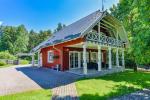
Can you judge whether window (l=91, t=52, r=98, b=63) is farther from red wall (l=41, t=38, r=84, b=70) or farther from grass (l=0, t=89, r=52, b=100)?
grass (l=0, t=89, r=52, b=100)

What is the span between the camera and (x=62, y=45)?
723 inches

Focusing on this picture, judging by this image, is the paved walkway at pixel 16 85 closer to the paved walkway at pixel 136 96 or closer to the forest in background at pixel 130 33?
the paved walkway at pixel 136 96

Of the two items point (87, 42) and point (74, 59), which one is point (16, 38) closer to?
point (74, 59)

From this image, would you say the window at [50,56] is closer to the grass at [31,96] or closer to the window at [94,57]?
the window at [94,57]

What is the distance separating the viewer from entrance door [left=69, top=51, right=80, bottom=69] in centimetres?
1984

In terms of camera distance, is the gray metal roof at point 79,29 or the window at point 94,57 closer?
the gray metal roof at point 79,29

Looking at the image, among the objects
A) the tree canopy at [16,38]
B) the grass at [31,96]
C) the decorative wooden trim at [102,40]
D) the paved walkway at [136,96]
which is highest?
the tree canopy at [16,38]

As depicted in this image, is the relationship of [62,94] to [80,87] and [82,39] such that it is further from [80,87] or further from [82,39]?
[82,39]

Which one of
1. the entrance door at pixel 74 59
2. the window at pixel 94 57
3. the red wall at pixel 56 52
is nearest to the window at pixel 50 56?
the red wall at pixel 56 52

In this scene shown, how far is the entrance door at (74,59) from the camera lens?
65.1 ft

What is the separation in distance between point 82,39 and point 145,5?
6.61 metres

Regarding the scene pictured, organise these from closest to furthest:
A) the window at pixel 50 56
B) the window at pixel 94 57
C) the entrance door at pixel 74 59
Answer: the entrance door at pixel 74 59
the window at pixel 50 56
the window at pixel 94 57

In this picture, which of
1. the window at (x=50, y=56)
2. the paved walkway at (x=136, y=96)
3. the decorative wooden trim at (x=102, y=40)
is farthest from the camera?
the window at (x=50, y=56)

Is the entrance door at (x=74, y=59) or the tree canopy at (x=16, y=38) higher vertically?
the tree canopy at (x=16, y=38)
